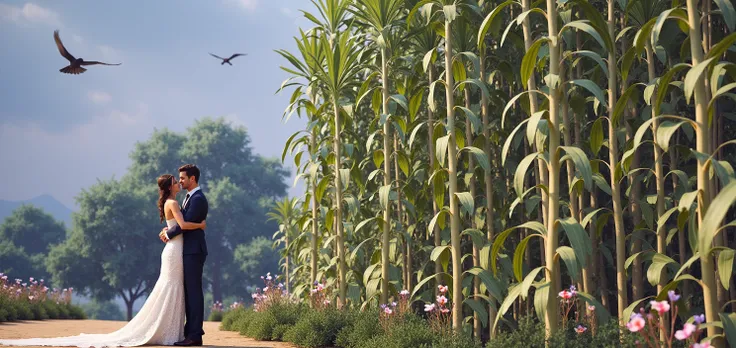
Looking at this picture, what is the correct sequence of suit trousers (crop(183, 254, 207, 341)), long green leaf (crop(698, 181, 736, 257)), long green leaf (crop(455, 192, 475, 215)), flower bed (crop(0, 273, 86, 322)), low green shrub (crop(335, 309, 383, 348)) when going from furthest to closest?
1. flower bed (crop(0, 273, 86, 322))
2. suit trousers (crop(183, 254, 207, 341))
3. low green shrub (crop(335, 309, 383, 348))
4. long green leaf (crop(455, 192, 475, 215))
5. long green leaf (crop(698, 181, 736, 257))

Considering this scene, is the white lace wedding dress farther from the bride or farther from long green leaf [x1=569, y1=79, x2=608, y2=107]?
long green leaf [x1=569, y1=79, x2=608, y2=107]

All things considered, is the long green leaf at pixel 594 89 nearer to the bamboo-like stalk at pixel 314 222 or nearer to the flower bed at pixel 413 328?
the flower bed at pixel 413 328

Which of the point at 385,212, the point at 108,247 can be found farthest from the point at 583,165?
the point at 108,247

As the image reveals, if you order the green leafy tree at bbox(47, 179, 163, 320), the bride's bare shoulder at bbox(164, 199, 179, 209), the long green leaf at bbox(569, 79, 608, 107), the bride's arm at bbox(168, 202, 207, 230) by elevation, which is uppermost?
the green leafy tree at bbox(47, 179, 163, 320)

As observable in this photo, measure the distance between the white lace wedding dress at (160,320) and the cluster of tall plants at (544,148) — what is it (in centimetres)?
162

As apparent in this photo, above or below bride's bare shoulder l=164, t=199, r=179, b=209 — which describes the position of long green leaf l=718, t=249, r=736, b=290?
below

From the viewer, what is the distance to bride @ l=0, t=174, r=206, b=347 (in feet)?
23.8

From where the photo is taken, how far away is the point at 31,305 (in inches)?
533

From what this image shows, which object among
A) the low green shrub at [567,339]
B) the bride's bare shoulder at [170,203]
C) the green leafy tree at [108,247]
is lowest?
the low green shrub at [567,339]

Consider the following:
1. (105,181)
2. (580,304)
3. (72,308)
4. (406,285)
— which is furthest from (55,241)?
(580,304)

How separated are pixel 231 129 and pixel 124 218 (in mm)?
12382

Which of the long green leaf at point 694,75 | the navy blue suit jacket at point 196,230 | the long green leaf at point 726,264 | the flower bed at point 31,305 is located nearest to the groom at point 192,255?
the navy blue suit jacket at point 196,230

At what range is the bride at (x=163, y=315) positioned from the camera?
23.8 feet

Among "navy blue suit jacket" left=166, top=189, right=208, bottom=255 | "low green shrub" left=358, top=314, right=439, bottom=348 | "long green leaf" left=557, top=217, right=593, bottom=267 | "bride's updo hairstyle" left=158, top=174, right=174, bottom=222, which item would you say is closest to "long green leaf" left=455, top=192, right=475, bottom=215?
"low green shrub" left=358, top=314, right=439, bottom=348
